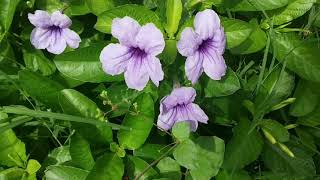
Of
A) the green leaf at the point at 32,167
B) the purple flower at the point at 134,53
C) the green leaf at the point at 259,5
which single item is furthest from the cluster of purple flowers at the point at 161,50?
the green leaf at the point at 32,167

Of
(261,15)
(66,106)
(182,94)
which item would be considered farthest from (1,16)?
(261,15)

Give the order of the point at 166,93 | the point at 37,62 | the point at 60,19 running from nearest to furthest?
the point at 166,93, the point at 60,19, the point at 37,62

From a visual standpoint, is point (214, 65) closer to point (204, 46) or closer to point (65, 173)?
point (204, 46)

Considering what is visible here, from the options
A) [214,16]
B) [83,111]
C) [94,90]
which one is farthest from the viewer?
[94,90]

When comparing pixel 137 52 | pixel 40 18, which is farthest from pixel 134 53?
pixel 40 18

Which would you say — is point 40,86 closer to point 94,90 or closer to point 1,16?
point 94,90

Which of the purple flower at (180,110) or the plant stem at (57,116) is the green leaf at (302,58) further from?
the plant stem at (57,116)

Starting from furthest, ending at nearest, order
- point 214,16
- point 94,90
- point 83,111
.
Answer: point 94,90 → point 83,111 → point 214,16
